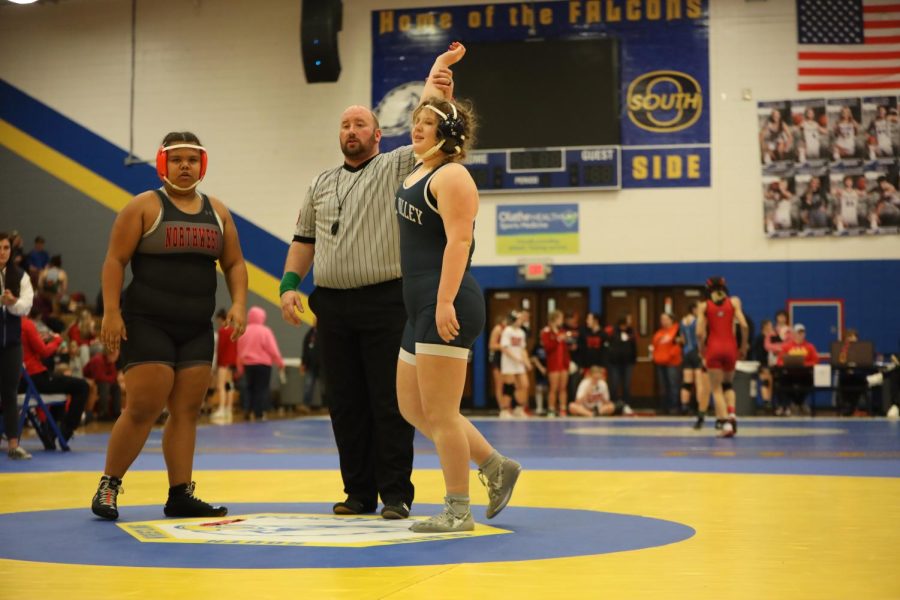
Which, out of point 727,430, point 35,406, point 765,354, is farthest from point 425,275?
point 765,354

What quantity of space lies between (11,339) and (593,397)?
11.8 m

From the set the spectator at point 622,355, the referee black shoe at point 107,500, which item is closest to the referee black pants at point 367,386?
the referee black shoe at point 107,500

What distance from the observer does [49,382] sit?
1038 cm

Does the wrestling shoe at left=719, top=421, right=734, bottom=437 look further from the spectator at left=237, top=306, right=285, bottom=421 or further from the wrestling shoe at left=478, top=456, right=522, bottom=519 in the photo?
the spectator at left=237, top=306, right=285, bottom=421

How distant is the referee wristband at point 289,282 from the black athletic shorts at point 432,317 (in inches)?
34.1

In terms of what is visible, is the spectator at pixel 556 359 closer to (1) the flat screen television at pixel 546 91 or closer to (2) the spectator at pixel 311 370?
(1) the flat screen television at pixel 546 91

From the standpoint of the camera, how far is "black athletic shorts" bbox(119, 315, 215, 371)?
4.95 m

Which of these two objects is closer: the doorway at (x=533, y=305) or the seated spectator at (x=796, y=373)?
the seated spectator at (x=796, y=373)

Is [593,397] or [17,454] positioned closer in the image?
[17,454]

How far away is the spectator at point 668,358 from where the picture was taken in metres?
19.3

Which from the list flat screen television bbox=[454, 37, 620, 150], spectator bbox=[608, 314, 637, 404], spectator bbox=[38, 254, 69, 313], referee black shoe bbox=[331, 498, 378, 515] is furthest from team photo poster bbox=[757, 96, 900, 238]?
referee black shoe bbox=[331, 498, 378, 515]

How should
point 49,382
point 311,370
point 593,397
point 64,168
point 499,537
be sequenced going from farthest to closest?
point 64,168 → point 311,370 → point 593,397 → point 49,382 → point 499,537

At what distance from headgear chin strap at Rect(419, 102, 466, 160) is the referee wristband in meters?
1.05

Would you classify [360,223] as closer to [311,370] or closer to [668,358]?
[668,358]
